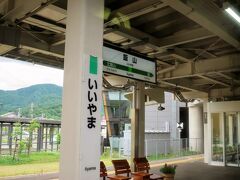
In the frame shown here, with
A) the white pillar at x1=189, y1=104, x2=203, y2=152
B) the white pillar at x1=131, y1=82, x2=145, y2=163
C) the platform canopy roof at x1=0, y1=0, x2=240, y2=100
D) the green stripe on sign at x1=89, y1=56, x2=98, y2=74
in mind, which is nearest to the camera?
the green stripe on sign at x1=89, y1=56, x2=98, y2=74

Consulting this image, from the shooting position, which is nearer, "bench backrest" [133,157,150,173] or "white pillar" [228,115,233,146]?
"bench backrest" [133,157,150,173]

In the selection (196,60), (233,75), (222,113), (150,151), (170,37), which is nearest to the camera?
(170,37)

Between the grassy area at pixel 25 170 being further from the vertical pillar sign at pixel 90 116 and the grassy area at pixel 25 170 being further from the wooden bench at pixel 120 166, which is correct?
the vertical pillar sign at pixel 90 116

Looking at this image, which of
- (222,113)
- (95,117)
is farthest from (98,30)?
(222,113)

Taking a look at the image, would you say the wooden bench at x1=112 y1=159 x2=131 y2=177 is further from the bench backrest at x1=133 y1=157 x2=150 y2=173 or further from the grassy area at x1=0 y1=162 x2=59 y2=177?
the grassy area at x1=0 y1=162 x2=59 y2=177

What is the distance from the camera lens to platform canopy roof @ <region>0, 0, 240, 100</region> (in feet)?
18.3

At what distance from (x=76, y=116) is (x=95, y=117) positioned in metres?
0.28

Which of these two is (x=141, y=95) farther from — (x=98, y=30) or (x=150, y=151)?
(x=150, y=151)

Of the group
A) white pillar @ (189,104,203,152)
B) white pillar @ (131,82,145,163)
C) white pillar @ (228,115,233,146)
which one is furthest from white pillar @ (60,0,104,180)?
white pillar @ (189,104,203,152)

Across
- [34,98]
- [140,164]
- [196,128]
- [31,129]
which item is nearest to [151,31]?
[140,164]

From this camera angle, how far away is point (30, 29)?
283 inches

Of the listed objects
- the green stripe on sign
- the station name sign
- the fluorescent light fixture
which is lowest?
the green stripe on sign

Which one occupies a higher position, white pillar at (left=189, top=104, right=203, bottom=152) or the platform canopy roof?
the platform canopy roof

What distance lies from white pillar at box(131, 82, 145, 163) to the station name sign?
3.26 meters
